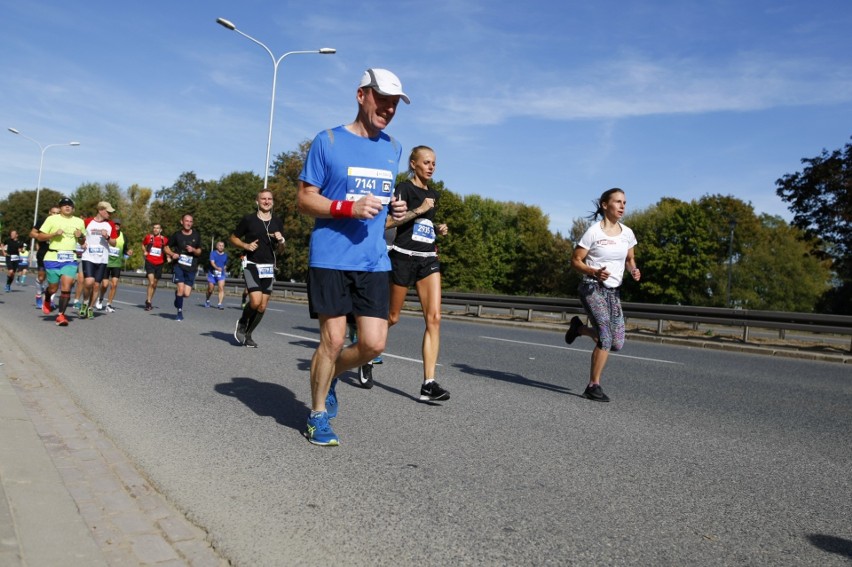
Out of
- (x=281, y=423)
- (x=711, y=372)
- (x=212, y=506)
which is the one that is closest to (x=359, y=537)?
(x=212, y=506)

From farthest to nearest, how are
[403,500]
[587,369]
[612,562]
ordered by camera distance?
[587,369]
[403,500]
[612,562]

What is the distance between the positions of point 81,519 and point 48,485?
0.51 meters

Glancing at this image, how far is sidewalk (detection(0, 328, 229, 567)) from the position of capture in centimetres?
273

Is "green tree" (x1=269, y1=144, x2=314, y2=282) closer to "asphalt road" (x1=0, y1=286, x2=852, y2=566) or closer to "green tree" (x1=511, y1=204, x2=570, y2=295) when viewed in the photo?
"green tree" (x1=511, y1=204, x2=570, y2=295)

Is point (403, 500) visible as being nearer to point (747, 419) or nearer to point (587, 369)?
point (747, 419)

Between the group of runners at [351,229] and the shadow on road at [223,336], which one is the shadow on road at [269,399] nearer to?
the group of runners at [351,229]

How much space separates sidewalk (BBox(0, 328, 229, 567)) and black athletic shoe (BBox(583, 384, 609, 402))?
162 inches

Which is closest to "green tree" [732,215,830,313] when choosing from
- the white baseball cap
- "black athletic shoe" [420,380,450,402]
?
"black athletic shoe" [420,380,450,402]

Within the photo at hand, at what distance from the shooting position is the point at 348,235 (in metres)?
4.54

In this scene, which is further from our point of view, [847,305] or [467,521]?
[847,305]

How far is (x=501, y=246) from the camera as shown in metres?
85.2

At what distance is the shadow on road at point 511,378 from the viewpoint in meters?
7.49

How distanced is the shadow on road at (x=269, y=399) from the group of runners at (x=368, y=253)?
1.04 feet

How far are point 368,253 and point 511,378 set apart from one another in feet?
13.2
